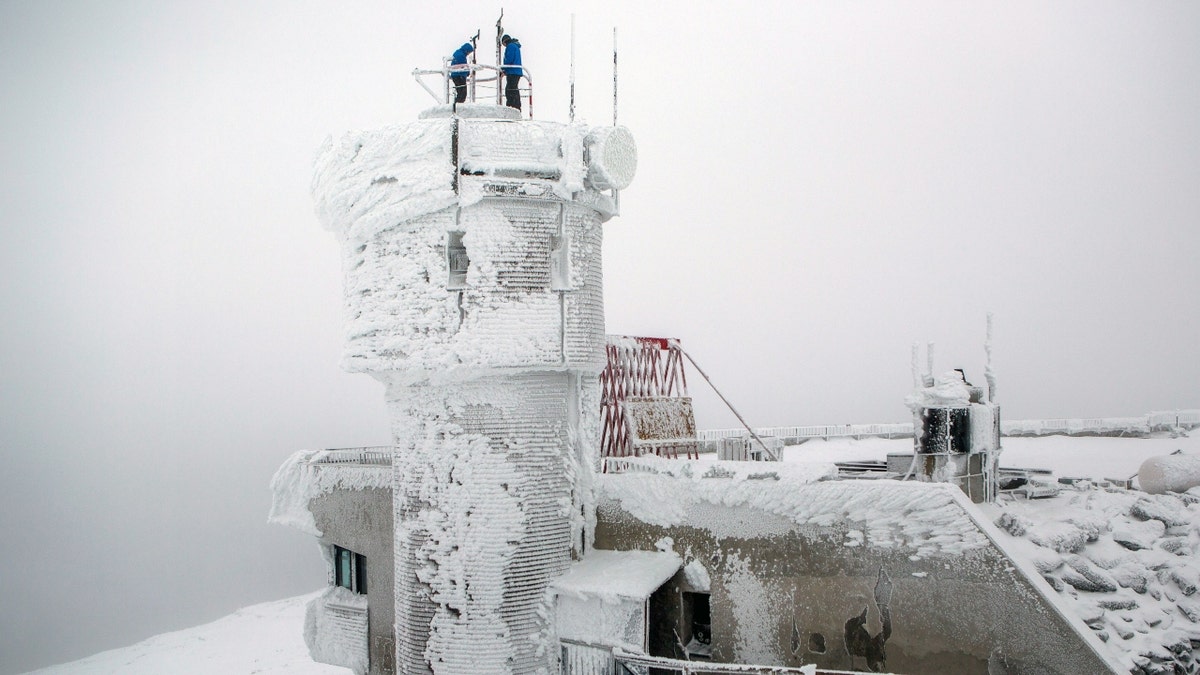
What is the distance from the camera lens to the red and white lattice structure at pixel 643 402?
12.0m

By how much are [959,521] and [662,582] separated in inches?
117

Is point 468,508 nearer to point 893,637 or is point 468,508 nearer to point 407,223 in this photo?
point 407,223

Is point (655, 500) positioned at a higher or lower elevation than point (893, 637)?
higher

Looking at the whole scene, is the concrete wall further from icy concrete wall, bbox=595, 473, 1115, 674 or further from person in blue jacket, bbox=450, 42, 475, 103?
person in blue jacket, bbox=450, 42, 475, 103

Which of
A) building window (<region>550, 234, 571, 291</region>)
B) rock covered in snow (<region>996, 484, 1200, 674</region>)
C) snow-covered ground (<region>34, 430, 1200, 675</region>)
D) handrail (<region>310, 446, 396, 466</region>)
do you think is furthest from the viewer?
handrail (<region>310, 446, 396, 466</region>)

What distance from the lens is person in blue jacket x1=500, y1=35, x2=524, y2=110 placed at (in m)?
8.80

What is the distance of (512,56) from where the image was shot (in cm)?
884

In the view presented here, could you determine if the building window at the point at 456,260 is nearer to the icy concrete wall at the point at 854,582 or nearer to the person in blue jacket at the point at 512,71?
the person in blue jacket at the point at 512,71

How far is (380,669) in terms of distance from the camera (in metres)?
10.6

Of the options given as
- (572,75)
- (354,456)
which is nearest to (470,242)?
(572,75)

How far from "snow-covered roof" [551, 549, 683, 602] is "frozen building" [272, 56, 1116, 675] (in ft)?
0.10

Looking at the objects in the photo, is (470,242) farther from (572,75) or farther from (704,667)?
(704,667)

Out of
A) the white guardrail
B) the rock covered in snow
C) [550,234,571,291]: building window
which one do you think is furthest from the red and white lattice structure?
the rock covered in snow

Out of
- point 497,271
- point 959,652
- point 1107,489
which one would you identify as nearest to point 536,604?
point 497,271
